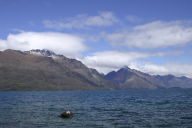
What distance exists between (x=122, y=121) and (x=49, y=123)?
581 inches

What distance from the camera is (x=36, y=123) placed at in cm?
5312

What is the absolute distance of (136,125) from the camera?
50375mm

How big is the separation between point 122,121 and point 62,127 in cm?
1355

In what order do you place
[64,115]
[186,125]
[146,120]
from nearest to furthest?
[186,125] < [146,120] < [64,115]

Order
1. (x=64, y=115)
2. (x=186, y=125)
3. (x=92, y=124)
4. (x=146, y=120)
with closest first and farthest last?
(x=186, y=125)
(x=92, y=124)
(x=146, y=120)
(x=64, y=115)

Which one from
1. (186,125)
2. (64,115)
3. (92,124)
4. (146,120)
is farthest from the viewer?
(64,115)

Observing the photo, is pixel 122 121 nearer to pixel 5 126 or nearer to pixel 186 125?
pixel 186 125

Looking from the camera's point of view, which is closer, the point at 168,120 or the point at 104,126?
the point at 104,126

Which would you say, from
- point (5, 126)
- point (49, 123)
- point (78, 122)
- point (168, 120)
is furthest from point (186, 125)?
point (5, 126)

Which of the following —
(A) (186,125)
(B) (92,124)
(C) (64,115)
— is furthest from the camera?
(C) (64,115)

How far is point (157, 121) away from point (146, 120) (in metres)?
2.50

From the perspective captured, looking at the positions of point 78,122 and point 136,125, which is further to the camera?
point 78,122

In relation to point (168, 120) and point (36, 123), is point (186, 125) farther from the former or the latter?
point (36, 123)

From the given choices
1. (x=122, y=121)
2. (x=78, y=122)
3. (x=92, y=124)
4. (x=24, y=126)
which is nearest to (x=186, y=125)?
(x=122, y=121)
